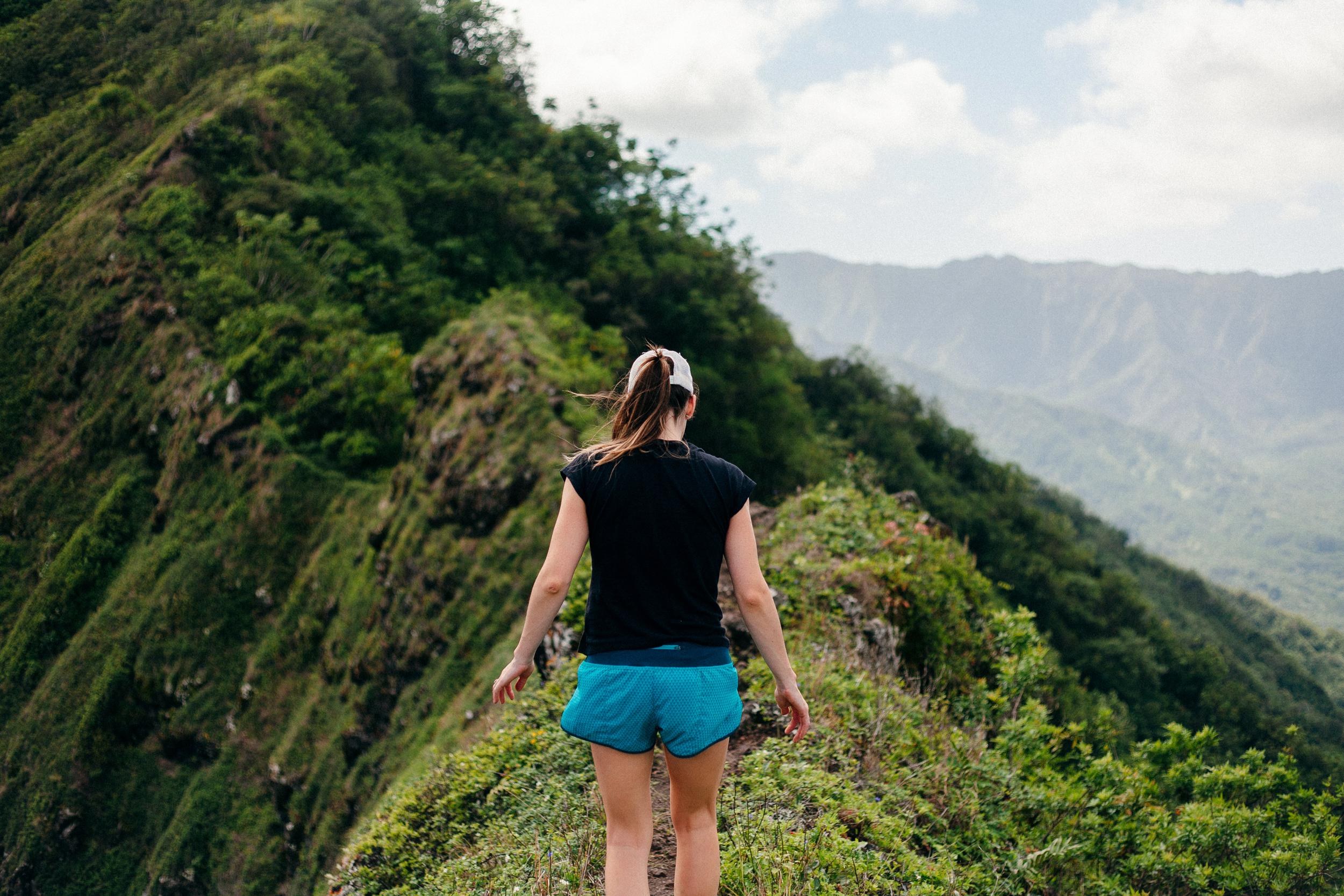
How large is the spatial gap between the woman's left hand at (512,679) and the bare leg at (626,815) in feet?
1.37

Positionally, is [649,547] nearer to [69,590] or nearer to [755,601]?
[755,601]

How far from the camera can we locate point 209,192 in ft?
76.0

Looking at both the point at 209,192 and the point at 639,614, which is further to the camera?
the point at 209,192

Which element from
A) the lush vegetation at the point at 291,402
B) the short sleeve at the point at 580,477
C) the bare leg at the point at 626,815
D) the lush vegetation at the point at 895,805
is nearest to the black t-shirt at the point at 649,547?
the short sleeve at the point at 580,477

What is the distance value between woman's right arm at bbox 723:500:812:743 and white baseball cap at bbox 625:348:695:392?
52 cm

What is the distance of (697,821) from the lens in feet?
10.1

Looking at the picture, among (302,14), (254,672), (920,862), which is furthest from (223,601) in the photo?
(302,14)

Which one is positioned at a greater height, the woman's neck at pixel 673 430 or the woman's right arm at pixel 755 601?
the woman's neck at pixel 673 430

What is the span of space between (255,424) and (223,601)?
4.03 meters

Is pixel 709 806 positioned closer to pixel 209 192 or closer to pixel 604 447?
pixel 604 447

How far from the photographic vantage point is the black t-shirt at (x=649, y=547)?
9.67ft

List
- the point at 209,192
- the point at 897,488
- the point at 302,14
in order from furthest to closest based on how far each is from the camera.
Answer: the point at 897,488, the point at 302,14, the point at 209,192

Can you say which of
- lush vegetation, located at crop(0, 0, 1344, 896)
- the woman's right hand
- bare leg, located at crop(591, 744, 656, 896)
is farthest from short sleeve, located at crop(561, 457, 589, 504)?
lush vegetation, located at crop(0, 0, 1344, 896)

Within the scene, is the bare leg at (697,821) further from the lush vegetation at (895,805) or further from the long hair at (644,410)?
the long hair at (644,410)
